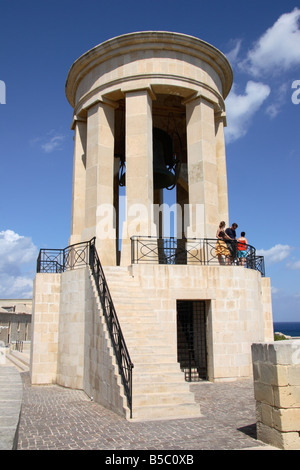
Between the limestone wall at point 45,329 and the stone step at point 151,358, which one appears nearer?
the stone step at point 151,358

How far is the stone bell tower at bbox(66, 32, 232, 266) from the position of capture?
15.8 m

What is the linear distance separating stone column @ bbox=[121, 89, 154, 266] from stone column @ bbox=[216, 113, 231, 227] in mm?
4123

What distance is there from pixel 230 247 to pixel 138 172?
4.57m

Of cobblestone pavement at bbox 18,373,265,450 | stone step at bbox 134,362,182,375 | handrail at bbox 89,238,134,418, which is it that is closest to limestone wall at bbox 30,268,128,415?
handrail at bbox 89,238,134,418

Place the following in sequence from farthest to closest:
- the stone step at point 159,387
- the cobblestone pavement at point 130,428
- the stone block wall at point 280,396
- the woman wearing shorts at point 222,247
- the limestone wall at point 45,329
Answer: the woman wearing shorts at point 222,247, the limestone wall at point 45,329, the stone step at point 159,387, the cobblestone pavement at point 130,428, the stone block wall at point 280,396

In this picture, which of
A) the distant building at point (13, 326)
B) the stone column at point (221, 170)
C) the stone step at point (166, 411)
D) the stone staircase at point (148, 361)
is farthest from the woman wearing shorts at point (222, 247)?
the distant building at point (13, 326)

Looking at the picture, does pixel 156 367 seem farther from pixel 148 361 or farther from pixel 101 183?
pixel 101 183

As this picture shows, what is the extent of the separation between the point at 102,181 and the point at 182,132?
7.52m

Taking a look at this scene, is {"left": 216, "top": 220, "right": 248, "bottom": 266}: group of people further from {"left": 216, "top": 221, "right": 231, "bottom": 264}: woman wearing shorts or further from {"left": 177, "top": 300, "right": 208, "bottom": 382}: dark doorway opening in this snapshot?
{"left": 177, "top": 300, "right": 208, "bottom": 382}: dark doorway opening

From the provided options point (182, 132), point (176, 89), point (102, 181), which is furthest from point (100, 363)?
point (182, 132)

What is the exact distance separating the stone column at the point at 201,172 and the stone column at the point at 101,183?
3252 mm

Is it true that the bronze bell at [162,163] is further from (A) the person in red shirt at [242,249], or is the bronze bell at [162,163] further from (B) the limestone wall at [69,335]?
(B) the limestone wall at [69,335]

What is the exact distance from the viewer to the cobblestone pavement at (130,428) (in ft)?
20.5

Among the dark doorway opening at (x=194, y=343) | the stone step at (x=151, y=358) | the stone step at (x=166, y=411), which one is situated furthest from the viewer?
the dark doorway opening at (x=194, y=343)
